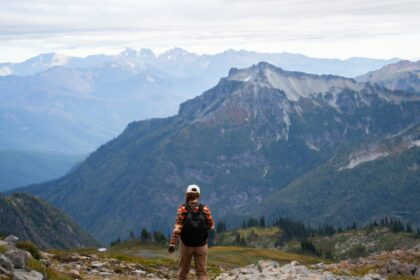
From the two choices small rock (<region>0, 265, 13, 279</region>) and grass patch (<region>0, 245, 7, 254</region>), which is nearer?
small rock (<region>0, 265, 13, 279</region>)

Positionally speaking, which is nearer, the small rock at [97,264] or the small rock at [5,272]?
the small rock at [5,272]

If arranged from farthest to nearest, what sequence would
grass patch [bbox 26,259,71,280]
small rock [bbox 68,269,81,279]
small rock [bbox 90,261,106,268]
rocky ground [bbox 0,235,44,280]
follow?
small rock [bbox 90,261,106,268], small rock [bbox 68,269,81,279], grass patch [bbox 26,259,71,280], rocky ground [bbox 0,235,44,280]

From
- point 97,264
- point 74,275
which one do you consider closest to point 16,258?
point 74,275

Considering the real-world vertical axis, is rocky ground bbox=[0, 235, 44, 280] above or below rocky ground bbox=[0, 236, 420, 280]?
above

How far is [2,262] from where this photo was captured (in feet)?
92.5

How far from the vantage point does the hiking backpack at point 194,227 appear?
92.3 feet

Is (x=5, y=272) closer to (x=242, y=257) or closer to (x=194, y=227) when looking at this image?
(x=194, y=227)

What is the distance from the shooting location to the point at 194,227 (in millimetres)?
28156

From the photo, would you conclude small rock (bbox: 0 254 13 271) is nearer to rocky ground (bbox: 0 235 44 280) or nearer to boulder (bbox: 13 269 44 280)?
rocky ground (bbox: 0 235 44 280)

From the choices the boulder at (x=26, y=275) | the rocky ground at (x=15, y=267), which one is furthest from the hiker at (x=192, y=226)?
the rocky ground at (x=15, y=267)

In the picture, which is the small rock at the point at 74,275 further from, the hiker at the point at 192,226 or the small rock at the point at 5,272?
the hiker at the point at 192,226

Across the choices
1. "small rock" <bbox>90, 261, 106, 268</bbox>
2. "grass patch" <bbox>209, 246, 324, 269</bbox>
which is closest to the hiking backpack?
"small rock" <bbox>90, 261, 106, 268</bbox>

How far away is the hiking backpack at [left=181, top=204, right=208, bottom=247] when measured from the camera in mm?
28125

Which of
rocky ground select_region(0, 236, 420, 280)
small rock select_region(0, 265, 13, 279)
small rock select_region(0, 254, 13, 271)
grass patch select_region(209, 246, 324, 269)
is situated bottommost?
grass patch select_region(209, 246, 324, 269)
